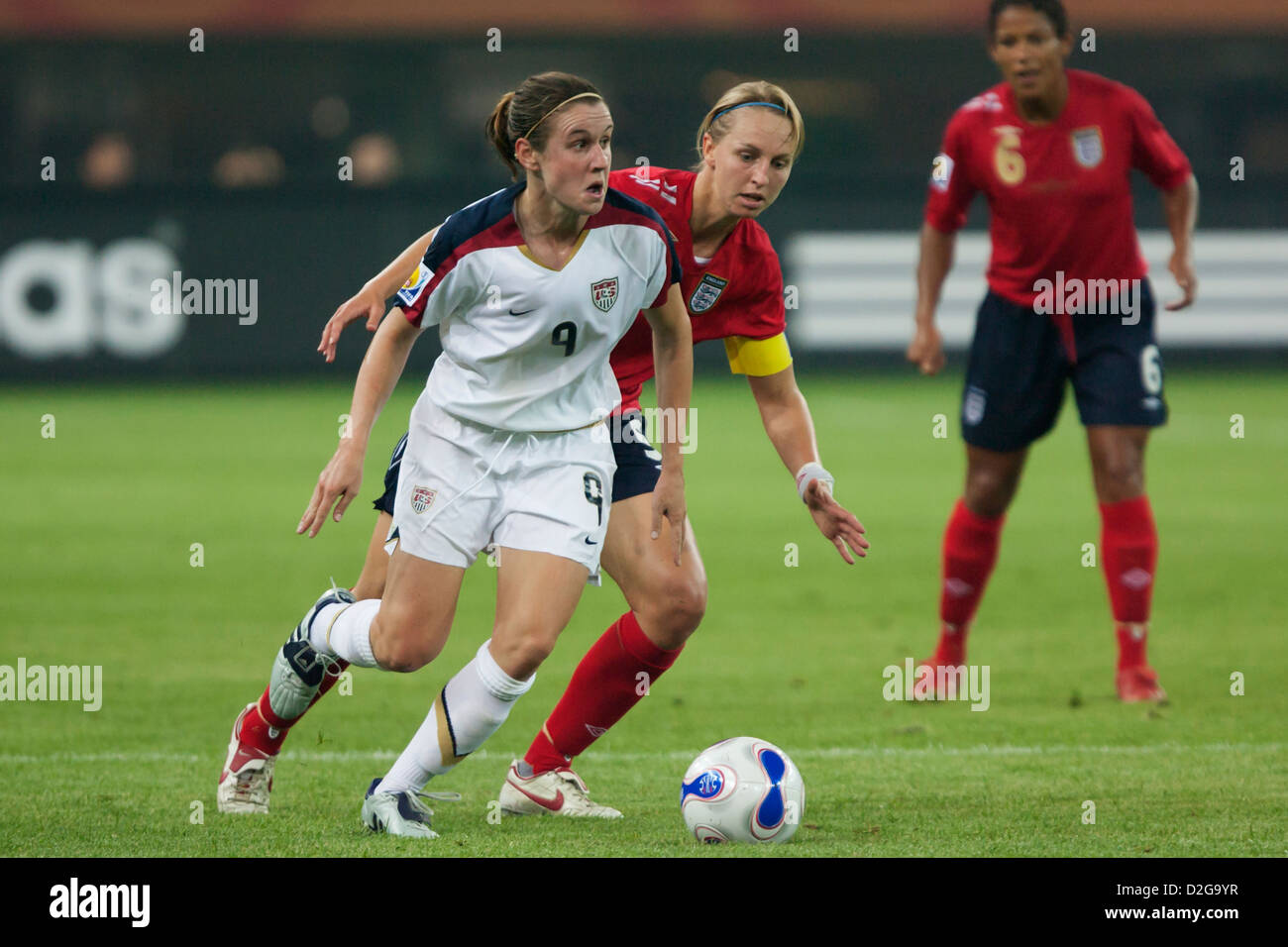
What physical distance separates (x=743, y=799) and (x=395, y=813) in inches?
33.4

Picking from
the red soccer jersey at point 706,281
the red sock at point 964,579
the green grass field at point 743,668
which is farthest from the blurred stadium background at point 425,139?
the red soccer jersey at point 706,281

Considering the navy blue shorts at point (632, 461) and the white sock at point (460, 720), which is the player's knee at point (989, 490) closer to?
the navy blue shorts at point (632, 461)

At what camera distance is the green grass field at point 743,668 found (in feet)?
15.6

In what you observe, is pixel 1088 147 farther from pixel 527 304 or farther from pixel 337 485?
pixel 337 485

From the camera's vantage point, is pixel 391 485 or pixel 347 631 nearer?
pixel 347 631

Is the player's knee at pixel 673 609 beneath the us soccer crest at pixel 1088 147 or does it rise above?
beneath

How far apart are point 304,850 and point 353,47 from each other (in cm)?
1781

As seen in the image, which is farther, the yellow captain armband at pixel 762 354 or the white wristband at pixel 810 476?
the yellow captain armband at pixel 762 354

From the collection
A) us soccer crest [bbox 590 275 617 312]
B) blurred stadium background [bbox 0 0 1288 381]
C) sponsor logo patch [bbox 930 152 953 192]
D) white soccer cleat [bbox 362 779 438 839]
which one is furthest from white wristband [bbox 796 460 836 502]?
blurred stadium background [bbox 0 0 1288 381]

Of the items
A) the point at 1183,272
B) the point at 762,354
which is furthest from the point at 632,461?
the point at 1183,272

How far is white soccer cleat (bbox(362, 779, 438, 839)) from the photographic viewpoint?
457 cm

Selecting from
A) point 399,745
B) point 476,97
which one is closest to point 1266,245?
point 476,97

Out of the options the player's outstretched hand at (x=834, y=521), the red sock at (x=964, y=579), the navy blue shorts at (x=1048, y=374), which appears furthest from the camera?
the red sock at (x=964, y=579)

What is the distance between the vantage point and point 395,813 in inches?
181
